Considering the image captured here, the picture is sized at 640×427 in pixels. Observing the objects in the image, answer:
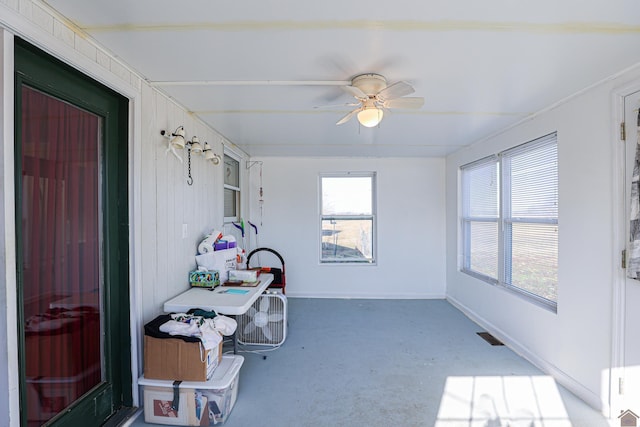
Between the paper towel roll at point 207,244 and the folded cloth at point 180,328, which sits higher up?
the paper towel roll at point 207,244

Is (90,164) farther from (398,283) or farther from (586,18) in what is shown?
(398,283)

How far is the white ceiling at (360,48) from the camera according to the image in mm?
1447

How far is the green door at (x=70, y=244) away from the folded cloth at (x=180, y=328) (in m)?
0.30

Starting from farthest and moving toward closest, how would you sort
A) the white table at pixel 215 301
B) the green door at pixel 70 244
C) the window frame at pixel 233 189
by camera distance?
the window frame at pixel 233 189, the white table at pixel 215 301, the green door at pixel 70 244

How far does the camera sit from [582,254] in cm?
239

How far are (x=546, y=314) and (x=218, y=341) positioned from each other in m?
2.78

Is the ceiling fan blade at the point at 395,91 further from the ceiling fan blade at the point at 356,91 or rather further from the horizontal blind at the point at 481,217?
the horizontal blind at the point at 481,217

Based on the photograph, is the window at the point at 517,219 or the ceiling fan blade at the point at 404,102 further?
the window at the point at 517,219

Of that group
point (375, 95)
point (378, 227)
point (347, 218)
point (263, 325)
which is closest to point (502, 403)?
point (263, 325)

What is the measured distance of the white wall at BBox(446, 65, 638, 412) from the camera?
2180 millimetres

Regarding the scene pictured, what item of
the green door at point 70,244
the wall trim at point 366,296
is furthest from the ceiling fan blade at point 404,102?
the wall trim at point 366,296

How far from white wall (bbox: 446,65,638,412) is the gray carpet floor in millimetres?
217

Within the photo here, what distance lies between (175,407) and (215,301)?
719 mm

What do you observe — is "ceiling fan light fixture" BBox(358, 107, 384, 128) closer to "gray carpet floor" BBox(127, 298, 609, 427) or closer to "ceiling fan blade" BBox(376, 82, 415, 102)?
"ceiling fan blade" BBox(376, 82, 415, 102)
